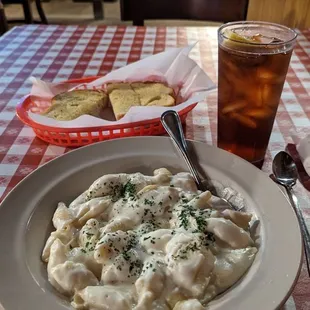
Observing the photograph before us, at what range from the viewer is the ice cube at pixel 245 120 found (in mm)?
990

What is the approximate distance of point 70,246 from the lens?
0.73 metres

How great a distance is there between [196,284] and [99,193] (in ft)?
0.94

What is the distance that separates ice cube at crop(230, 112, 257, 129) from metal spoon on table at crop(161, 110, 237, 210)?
0.14m

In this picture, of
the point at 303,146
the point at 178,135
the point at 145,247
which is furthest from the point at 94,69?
the point at 145,247

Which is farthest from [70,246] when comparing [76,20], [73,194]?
[76,20]

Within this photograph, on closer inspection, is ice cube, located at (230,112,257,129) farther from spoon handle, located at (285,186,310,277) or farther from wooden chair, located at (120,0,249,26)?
wooden chair, located at (120,0,249,26)

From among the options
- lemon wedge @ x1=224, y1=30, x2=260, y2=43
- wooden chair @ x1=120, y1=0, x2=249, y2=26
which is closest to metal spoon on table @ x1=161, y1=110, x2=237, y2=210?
lemon wedge @ x1=224, y1=30, x2=260, y2=43

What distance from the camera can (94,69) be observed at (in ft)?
5.18

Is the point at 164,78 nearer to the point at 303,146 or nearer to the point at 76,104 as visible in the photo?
the point at 76,104

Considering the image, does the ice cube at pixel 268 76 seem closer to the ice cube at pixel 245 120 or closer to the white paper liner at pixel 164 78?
the ice cube at pixel 245 120

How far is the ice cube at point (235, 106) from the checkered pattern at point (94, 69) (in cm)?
15

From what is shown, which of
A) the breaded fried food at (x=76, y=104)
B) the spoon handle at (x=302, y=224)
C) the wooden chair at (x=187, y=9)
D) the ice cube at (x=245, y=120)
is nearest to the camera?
the spoon handle at (x=302, y=224)

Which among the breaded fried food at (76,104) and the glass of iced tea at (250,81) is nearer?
the glass of iced tea at (250,81)

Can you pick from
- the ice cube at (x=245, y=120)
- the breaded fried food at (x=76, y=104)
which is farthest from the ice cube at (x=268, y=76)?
the breaded fried food at (x=76, y=104)
